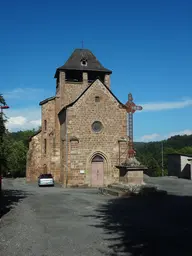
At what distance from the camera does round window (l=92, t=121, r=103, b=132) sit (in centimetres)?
2755

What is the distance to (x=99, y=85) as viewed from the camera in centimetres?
2778

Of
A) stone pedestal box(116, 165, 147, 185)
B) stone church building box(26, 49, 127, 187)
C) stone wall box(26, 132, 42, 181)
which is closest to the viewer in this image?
stone pedestal box(116, 165, 147, 185)

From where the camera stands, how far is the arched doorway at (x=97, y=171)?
88.7 ft

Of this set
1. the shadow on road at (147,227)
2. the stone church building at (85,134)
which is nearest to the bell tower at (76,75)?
the stone church building at (85,134)

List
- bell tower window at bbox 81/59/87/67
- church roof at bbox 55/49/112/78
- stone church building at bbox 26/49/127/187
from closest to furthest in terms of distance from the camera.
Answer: stone church building at bbox 26/49/127/187, church roof at bbox 55/49/112/78, bell tower window at bbox 81/59/87/67

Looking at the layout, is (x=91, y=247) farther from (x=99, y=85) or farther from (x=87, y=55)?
(x=87, y=55)

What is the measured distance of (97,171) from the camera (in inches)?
1071

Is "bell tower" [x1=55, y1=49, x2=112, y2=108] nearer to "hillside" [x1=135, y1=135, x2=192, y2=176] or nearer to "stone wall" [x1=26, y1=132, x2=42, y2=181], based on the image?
"stone wall" [x1=26, y1=132, x2=42, y2=181]

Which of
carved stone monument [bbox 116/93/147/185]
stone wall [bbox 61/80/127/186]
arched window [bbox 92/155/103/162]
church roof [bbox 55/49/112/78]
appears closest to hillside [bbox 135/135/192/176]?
church roof [bbox 55/49/112/78]

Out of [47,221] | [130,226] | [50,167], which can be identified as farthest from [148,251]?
[50,167]

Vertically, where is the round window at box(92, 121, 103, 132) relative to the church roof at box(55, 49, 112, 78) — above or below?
below

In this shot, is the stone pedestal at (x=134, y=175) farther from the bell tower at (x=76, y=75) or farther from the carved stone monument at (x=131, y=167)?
the bell tower at (x=76, y=75)

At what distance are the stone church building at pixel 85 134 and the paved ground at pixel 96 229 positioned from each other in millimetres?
11846

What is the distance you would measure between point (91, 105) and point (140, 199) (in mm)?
12787
